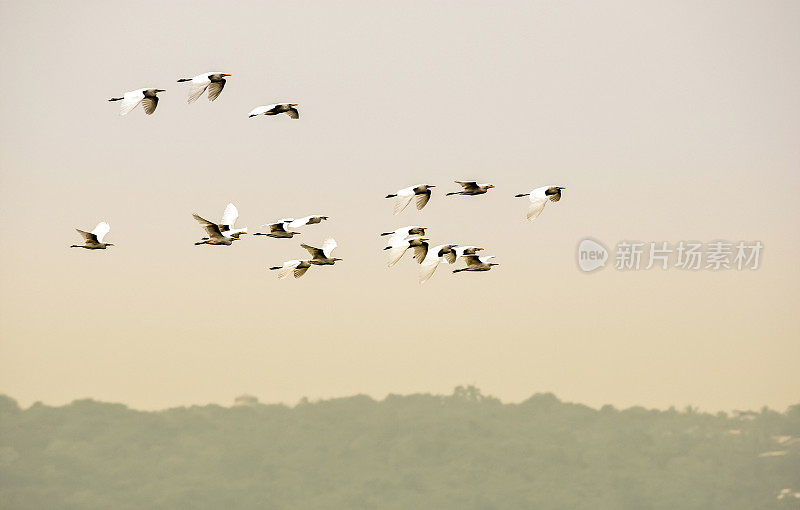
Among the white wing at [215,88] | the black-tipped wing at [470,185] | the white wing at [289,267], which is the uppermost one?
the white wing at [215,88]

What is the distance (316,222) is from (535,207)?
17.6 ft

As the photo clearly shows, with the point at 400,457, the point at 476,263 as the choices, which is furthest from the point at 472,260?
the point at 400,457

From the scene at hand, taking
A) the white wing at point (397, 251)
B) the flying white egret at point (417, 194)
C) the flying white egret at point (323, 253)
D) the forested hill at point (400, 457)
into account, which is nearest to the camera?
the white wing at point (397, 251)

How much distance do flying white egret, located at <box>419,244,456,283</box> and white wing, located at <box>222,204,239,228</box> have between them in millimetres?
5131

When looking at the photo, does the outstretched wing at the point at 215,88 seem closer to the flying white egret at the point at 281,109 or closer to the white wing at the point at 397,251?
the flying white egret at the point at 281,109

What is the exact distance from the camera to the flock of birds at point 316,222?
94.6 feet

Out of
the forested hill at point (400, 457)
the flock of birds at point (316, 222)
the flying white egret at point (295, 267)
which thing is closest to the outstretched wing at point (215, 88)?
the flock of birds at point (316, 222)

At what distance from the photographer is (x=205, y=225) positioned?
29797 millimetres

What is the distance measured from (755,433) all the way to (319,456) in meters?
32.1

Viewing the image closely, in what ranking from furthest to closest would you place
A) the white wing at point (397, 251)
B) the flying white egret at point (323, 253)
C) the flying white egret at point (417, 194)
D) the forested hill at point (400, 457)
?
the forested hill at point (400, 457) → the flying white egret at point (323, 253) → the flying white egret at point (417, 194) → the white wing at point (397, 251)

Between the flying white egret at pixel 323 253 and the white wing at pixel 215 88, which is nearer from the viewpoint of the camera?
the white wing at pixel 215 88

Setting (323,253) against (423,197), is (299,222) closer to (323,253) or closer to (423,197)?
(323,253)

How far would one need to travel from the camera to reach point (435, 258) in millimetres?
Answer: 29312

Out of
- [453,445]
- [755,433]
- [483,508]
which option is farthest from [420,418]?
[755,433]
